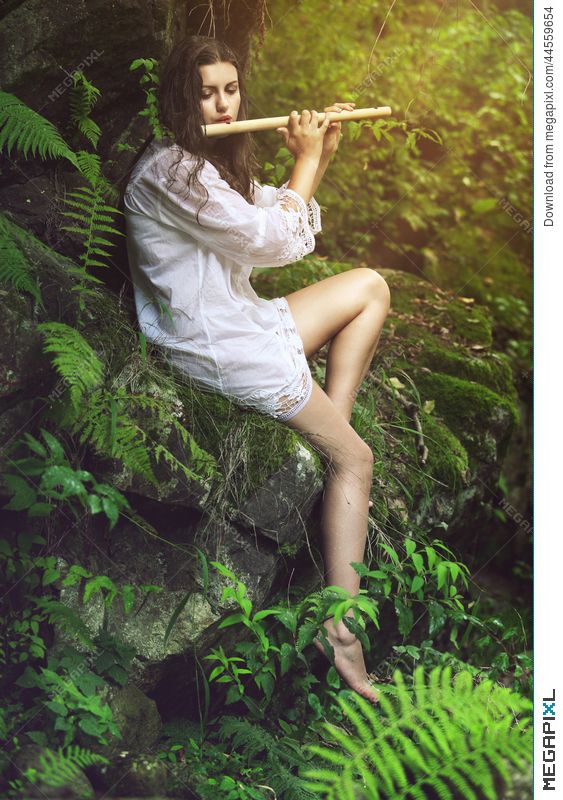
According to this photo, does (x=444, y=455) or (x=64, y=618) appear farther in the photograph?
(x=444, y=455)

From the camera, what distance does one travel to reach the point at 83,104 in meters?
3.18

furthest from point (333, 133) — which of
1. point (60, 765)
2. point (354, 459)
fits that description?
point (60, 765)

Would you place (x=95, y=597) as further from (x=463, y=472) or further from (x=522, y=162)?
(x=522, y=162)

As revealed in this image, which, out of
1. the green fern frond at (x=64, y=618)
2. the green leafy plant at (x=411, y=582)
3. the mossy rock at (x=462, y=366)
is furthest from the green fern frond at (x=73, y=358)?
the mossy rock at (x=462, y=366)

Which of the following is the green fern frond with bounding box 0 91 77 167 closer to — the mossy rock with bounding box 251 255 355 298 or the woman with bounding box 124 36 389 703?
the woman with bounding box 124 36 389 703

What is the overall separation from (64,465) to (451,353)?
8.52ft

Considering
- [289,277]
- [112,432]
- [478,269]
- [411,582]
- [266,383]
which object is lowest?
[478,269]

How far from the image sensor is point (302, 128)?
3.22m

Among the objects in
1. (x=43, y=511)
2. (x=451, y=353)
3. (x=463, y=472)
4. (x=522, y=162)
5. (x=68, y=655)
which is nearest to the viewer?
(x=43, y=511)

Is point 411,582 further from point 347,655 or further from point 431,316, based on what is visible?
point 431,316

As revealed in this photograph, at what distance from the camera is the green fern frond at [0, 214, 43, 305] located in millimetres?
2676

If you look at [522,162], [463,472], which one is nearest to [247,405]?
[463,472]

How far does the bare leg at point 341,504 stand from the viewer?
3.15 metres

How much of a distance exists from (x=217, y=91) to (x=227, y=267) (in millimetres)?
660
